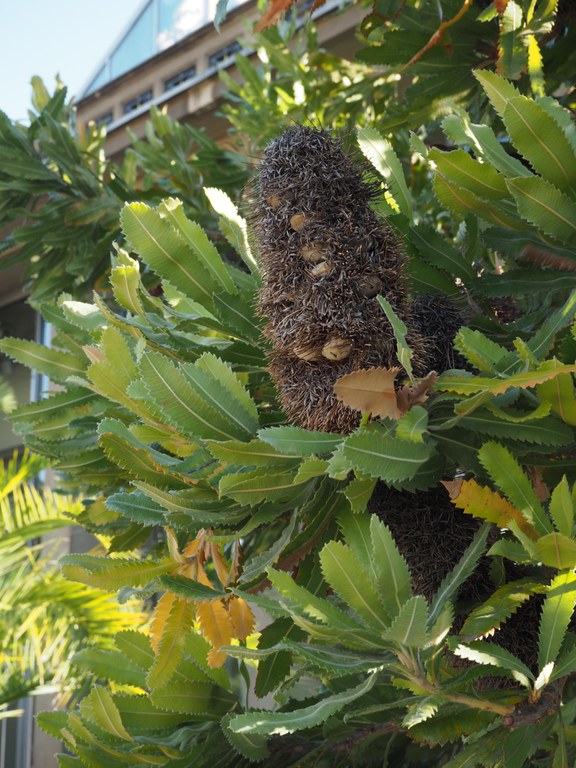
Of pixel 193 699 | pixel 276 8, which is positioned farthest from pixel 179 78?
pixel 193 699

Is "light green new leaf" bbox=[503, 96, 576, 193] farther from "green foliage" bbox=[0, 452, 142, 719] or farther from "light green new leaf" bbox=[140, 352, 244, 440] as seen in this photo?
"green foliage" bbox=[0, 452, 142, 719]

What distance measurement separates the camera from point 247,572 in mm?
1111

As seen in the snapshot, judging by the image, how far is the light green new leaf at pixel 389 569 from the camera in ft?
3.17

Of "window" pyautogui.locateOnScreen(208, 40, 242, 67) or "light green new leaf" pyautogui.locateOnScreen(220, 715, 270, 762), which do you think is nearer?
"light green new leaf" pyautogui.locateOnScreen(220, 715, 270, 762)

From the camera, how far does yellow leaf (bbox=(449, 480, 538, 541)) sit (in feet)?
3.35

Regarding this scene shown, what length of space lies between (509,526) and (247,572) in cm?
32

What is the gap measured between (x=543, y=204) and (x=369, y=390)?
35 centimetres

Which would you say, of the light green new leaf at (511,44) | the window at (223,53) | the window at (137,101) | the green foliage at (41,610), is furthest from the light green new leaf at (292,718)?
the window at (137,101)

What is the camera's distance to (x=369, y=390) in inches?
37.4

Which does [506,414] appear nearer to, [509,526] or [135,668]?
[509,526]

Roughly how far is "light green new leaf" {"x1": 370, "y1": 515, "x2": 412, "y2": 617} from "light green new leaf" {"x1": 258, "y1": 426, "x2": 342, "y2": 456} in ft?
0.30

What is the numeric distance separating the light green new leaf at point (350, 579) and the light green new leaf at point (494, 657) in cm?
9

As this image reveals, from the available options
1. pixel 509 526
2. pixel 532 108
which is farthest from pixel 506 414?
pixel 532 108

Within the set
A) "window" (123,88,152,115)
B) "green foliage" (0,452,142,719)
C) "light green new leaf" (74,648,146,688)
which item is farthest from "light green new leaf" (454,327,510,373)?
"window" (123,88,152,115)
